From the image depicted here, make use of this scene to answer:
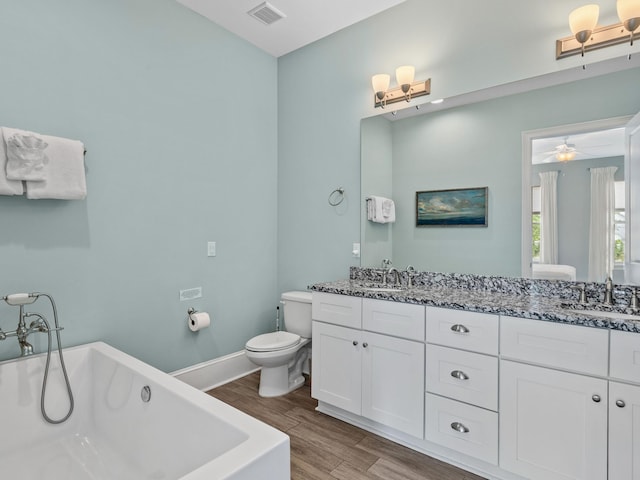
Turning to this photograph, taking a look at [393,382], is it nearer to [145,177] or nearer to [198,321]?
[198,321]

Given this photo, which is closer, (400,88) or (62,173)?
(62,173)

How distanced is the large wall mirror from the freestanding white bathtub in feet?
5.41

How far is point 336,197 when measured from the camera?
2973 mm

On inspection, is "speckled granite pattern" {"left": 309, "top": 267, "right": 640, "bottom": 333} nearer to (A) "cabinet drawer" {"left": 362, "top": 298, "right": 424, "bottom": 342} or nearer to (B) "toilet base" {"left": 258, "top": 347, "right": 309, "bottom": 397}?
(A) "cabinet drawer" {"left": 362, "top": 298, "right": 424, "bottom": 342}

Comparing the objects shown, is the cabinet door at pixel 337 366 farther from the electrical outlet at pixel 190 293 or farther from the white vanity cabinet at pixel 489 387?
the electrical outlet at pixel 190 293

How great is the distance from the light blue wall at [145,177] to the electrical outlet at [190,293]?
0.15 feet

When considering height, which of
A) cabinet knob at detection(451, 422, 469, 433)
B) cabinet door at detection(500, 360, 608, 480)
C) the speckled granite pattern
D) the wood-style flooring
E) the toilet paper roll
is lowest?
the wood-style flooring

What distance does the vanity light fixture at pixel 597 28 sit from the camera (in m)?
1.73

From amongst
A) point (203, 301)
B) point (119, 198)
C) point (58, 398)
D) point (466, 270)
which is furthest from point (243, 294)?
point (466, 270)

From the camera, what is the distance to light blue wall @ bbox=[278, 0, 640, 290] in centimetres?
208

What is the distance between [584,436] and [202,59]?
10.6 feet

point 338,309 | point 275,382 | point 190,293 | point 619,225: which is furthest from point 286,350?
point 619,225

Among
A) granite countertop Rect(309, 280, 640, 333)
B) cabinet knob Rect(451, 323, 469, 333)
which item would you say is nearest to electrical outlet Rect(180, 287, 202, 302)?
granite countertop Rect(309, 280, 640, 333)

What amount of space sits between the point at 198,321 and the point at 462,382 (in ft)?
5.90
